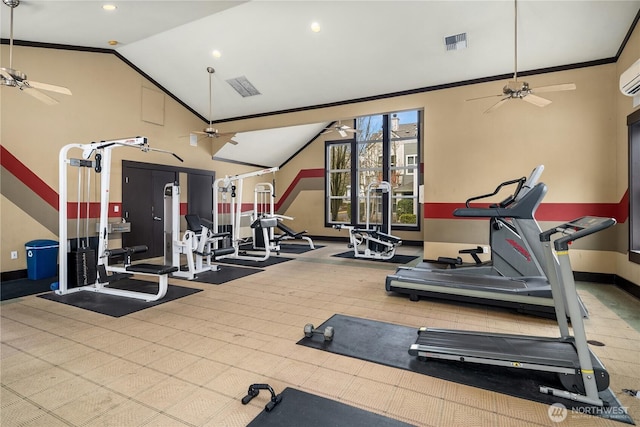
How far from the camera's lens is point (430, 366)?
2393mm

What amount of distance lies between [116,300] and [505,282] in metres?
4.87

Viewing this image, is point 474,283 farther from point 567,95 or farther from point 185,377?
point 567,95

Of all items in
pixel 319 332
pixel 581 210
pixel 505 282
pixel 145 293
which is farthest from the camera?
pixel 581 210

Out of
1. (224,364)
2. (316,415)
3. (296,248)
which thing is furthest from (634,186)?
(296,248)

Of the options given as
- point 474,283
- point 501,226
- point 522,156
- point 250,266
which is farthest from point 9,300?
point 522,156

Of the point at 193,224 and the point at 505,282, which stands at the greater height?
the point at 193,224

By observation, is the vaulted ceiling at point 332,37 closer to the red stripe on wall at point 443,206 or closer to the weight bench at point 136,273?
the red stripe on wall at point 443,206

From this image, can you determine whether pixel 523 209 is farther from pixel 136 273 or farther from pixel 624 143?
pixel 136 273

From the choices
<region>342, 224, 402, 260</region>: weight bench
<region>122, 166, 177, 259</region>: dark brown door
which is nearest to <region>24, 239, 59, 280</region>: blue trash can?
<region>122, 166, 177, 259</region>: dark brown door

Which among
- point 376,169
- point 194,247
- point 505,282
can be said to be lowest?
point 505,282

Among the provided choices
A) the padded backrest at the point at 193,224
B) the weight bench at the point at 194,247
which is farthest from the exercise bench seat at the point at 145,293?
the padded backrest at the point at 193,224

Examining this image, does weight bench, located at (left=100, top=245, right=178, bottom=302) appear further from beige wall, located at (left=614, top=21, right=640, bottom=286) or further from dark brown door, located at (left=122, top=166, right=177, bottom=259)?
beige wall, located at (left=614, top=21, right=640, bottom=286)

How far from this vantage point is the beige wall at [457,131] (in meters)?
4.89

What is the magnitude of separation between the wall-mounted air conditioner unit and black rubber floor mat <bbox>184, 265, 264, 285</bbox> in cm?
557
